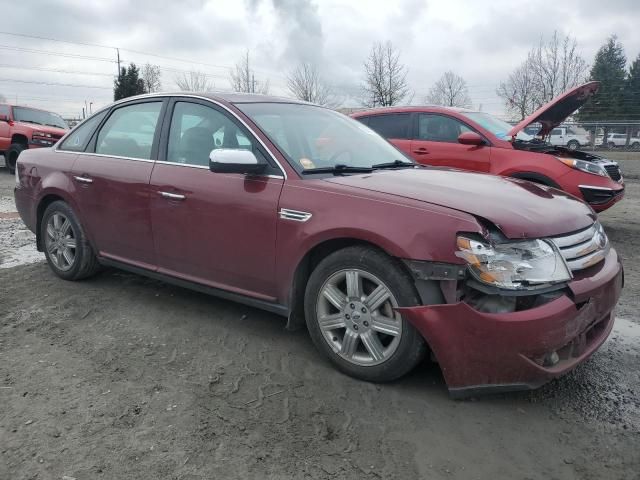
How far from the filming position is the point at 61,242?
4.79 metres

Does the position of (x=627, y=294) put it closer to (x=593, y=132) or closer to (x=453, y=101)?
(x=593, y=132)

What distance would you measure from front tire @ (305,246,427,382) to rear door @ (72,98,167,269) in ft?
5.25

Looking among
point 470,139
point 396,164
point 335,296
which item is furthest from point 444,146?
point 335,296

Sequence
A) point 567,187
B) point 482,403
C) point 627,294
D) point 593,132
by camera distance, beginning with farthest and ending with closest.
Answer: point 593,132
point 567,187
point 627,294
point 482,403

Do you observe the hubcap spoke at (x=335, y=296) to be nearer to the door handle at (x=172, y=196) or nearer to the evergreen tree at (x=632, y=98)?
the door handle at (x=172, y=196)

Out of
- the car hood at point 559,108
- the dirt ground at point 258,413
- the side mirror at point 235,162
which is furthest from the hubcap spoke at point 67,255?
the car hood at point 559,108

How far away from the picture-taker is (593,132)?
32094 millimetres

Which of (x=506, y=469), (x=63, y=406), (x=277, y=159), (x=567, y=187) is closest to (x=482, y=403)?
(x=506, y=469)

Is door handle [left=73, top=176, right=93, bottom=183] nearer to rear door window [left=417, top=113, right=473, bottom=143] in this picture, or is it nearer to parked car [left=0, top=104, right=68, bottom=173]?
rear door window [left=417, top=113, right=473, bottom=143]

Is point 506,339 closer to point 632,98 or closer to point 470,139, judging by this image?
point 470,139

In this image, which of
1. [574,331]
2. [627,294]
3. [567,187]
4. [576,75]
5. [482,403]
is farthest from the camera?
[576,75]

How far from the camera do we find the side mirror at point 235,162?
10.7 feet

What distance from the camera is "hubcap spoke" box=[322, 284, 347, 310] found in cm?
305

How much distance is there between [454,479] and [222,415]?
116cm
